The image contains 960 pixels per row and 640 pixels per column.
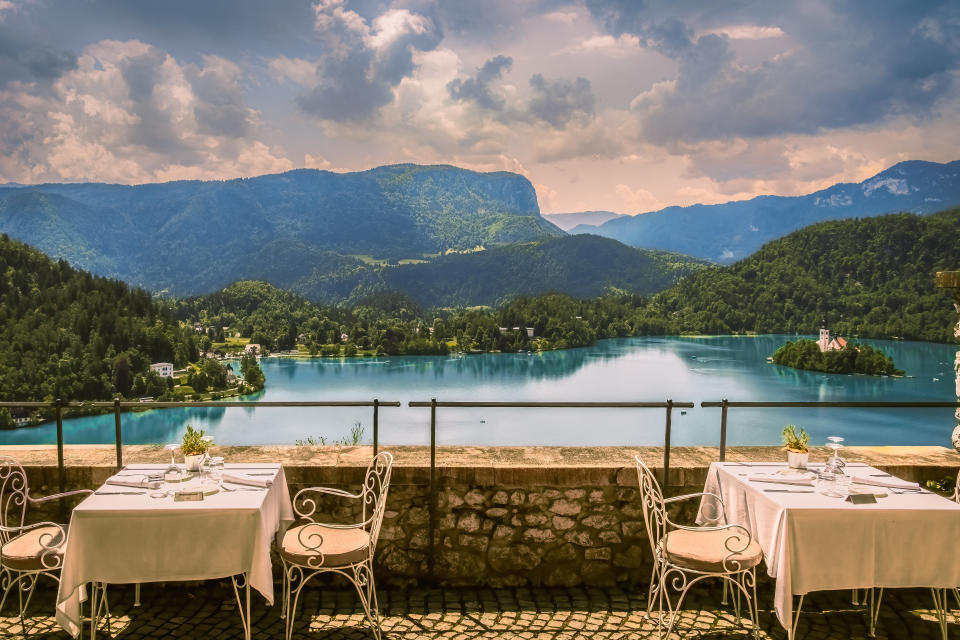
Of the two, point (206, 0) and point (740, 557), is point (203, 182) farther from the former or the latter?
point (740, 557)

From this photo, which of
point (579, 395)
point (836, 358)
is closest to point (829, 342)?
point (836, 358)

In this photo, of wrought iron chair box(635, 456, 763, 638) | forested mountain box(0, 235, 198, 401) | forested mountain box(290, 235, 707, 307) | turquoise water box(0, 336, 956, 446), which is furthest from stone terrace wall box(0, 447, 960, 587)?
forested mountain box(290, 235, 707, 307)

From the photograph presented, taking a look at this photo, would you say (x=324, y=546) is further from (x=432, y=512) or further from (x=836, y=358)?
(x=836, y=358)

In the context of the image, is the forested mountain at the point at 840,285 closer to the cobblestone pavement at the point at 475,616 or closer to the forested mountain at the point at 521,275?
the forested mountain at the point at 521,275

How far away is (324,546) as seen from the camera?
3.17m

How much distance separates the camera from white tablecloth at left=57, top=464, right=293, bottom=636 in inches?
110

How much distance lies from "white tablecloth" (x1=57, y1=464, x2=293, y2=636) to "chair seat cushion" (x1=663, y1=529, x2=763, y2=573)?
1858 millimetres

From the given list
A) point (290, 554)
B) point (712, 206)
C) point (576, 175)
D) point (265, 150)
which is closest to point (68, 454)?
point (290, 554)

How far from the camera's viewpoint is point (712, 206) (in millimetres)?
170750

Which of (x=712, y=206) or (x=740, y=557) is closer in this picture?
(x=740, y=557)

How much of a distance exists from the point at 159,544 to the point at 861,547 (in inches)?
118

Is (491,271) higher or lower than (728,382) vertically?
higher

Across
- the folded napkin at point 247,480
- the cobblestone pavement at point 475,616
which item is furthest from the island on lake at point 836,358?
the folded napkin at point 247,480

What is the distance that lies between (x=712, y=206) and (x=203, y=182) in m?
122
